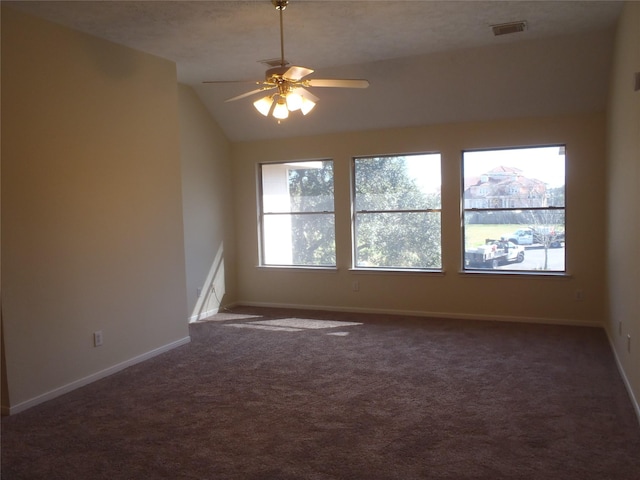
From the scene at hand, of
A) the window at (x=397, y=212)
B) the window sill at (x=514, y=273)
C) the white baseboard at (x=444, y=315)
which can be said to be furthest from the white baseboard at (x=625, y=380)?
the window at (x=397, y=212)

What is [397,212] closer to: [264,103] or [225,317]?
[225,317]

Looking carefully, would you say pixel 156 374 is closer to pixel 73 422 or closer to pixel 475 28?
pixel 73 422

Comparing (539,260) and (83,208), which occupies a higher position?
(83,208)

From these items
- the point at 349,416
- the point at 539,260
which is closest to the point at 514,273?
the point at 539,260

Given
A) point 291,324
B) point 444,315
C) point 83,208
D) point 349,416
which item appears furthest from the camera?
point 444,315

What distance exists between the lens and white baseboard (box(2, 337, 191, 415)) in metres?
3.63

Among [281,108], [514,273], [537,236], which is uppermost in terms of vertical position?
[281,108]

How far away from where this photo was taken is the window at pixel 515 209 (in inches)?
225

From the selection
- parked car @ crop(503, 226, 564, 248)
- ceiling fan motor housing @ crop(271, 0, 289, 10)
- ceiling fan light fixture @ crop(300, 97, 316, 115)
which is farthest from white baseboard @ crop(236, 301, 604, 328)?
ceiling fan motor housing @ crop(271, 0, 289, 10)

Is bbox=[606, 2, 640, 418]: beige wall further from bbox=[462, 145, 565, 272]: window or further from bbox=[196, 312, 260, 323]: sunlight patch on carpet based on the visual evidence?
bbox=[196, 312, 260, 323]: sunlight patch on carpet

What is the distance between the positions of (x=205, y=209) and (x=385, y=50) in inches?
118

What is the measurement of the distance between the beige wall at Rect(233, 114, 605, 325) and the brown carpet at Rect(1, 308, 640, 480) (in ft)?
2.17

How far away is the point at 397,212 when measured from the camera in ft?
21.1

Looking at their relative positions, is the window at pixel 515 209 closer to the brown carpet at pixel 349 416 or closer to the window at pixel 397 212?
the window at pixel 397 212
